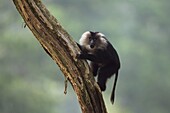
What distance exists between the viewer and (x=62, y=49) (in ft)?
13.7

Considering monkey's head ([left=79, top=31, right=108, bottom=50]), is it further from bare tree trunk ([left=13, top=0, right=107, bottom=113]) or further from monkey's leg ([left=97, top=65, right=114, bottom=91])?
bare tree trunk ([left=13, top=0, right=107, bottom=113])

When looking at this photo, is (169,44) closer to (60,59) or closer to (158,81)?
(158,81)

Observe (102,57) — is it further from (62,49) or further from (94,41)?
(62,49)

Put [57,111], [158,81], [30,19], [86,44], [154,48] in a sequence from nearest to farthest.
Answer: [30,19], [86,44], [57,111], [158,81], [154,48]

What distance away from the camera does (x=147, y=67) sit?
17.3 meters

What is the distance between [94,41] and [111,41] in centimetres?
1198

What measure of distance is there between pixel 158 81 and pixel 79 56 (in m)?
12.4

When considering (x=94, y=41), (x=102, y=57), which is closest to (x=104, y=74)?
(x=102, y=57)

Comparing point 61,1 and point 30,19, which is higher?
point 61,1

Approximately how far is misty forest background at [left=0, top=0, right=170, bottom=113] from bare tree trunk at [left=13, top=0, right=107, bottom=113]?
8445 mm

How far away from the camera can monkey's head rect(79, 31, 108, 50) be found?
492 centimetres

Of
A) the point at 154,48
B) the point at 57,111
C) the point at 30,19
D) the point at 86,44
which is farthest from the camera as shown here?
the point at 154,48

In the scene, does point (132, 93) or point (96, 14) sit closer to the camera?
point (132, 93)

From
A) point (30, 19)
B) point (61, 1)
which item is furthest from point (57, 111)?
point (30, 19)
